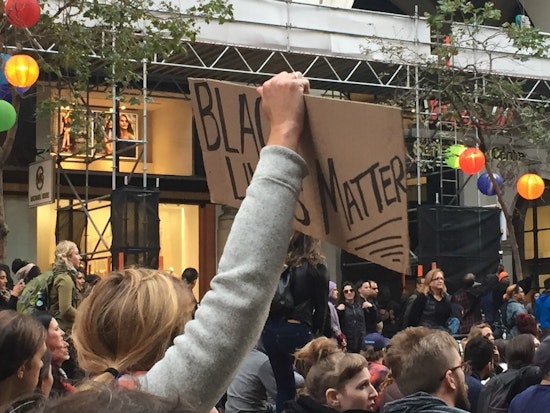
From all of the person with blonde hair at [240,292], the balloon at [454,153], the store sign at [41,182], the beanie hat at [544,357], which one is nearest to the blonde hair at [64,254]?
the beanie hat at [544,357]

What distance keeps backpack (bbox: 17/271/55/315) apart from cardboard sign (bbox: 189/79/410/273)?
6.35m

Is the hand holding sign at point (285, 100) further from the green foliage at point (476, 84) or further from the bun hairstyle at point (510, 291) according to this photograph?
the green foliage at point (476, 84)

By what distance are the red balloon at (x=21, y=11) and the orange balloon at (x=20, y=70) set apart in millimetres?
655

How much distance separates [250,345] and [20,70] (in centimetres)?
1059

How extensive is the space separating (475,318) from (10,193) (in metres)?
9.38

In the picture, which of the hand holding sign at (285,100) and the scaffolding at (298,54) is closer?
Result: the hand holding sign at (285,100)

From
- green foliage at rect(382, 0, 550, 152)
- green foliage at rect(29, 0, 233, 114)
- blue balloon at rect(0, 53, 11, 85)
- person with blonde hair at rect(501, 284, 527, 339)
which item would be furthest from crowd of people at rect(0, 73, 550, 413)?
green foliage at rect(382, 0, 550, 152)

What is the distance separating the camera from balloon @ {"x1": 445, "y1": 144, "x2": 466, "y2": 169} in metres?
17.9

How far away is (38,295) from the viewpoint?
8867mm

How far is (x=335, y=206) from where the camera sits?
2488 millimetres

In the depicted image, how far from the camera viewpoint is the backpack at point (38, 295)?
883 cm

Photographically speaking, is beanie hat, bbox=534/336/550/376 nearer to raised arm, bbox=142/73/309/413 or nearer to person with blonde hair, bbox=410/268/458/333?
raised arm, bbox=142/73/309/413

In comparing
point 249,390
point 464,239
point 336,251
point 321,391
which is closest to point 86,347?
point 321,391

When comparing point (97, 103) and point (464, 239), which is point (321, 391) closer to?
point (464, 239)
